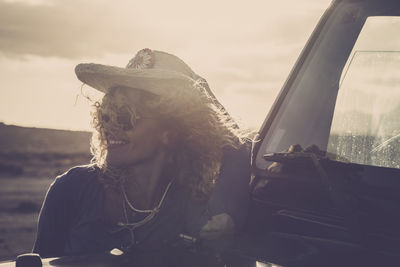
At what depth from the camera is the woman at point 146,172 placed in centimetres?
254

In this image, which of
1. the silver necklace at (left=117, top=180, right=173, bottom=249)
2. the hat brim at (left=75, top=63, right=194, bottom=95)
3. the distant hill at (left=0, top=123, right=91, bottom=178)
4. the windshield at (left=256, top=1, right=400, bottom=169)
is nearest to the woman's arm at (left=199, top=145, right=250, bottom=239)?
the windshield at (left=256, top=1, right=400, bottom=169)

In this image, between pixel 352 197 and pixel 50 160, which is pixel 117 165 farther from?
pixel 50 160

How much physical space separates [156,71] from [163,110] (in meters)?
0.20

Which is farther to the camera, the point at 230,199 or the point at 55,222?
the point at 55,222

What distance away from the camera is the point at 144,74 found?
2.71 metres

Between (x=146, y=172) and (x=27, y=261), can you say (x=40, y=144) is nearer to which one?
(x=146, y=172)

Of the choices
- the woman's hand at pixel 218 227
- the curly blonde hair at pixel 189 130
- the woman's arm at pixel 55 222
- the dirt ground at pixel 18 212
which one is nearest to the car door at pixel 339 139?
the woman's hand at pixel 218 227

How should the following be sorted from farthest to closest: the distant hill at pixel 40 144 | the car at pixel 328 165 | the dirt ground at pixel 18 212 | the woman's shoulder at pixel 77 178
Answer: the distant hill at pixel 40 144
the dirt ground at pixel 18 212
the woman's shoulder at pixel 77 178
the car at pixel 328 165

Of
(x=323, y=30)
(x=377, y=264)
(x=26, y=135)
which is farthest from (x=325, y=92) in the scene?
(x=26, y=135)

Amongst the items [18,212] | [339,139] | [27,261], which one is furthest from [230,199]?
[18,212]

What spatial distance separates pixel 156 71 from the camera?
9.05 ft

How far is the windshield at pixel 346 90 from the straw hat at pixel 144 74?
0.56m

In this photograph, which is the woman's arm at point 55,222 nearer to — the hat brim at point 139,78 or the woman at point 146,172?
the woman at point 146,172

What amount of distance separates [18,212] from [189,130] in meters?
16.3
